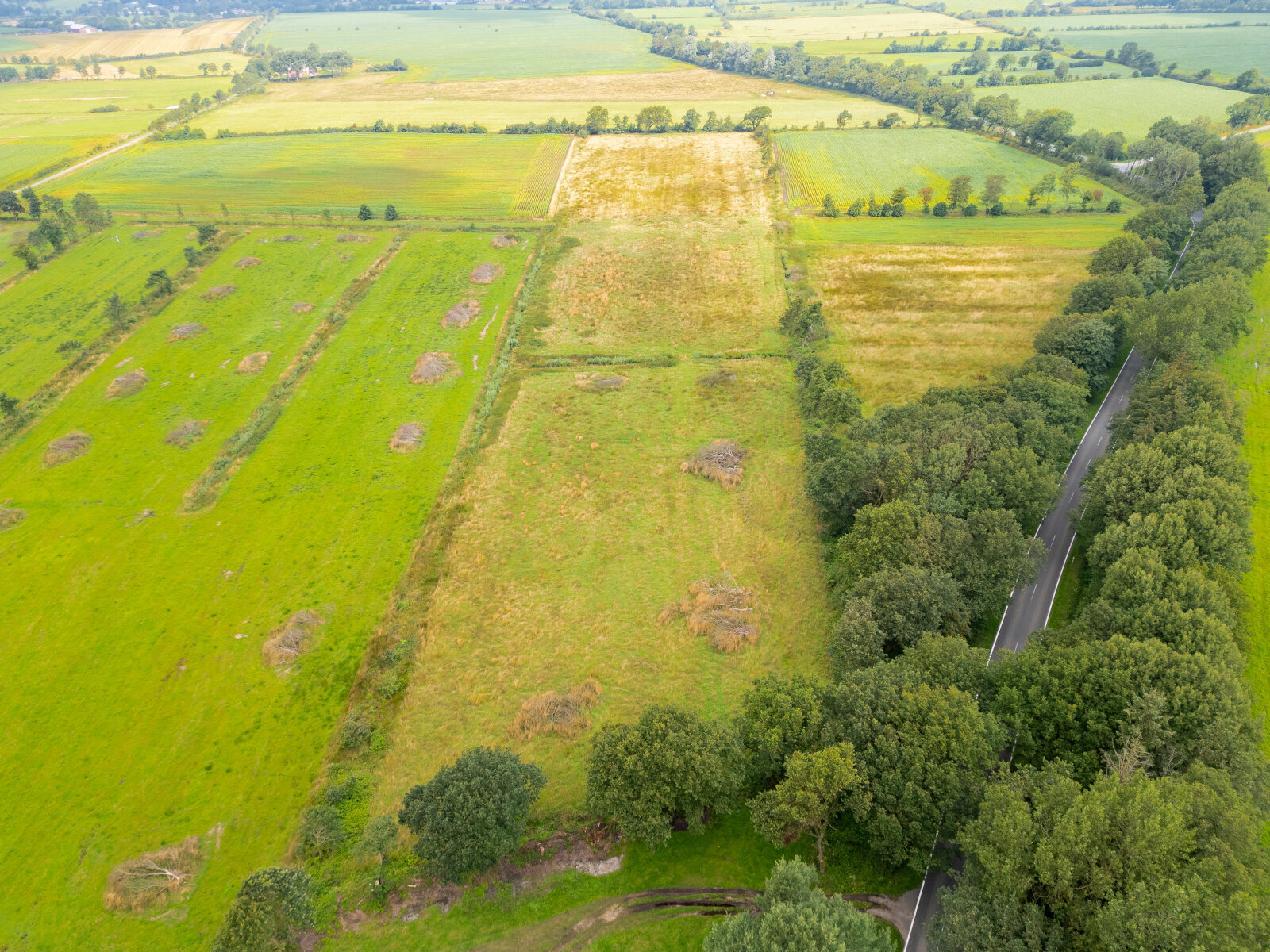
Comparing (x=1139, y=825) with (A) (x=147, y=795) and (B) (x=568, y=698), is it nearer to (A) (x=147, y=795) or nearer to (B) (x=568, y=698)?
(B) (x=568, y=698)

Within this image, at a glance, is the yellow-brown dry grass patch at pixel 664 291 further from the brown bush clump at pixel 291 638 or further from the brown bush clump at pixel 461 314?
the brown bush clump at pixel 291 638

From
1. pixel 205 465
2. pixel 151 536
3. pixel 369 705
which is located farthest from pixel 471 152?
A: pixel 369 705

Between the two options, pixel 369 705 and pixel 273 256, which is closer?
pixel 369 705

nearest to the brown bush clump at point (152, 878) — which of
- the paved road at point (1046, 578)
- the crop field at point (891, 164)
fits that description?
the paved road at point (1046, 578)

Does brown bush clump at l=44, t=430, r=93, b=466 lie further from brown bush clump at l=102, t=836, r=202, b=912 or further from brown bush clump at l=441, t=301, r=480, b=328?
brown bush clump at l=102, t=836, r=202, b=912

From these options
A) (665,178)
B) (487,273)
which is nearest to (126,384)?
(487,273)
